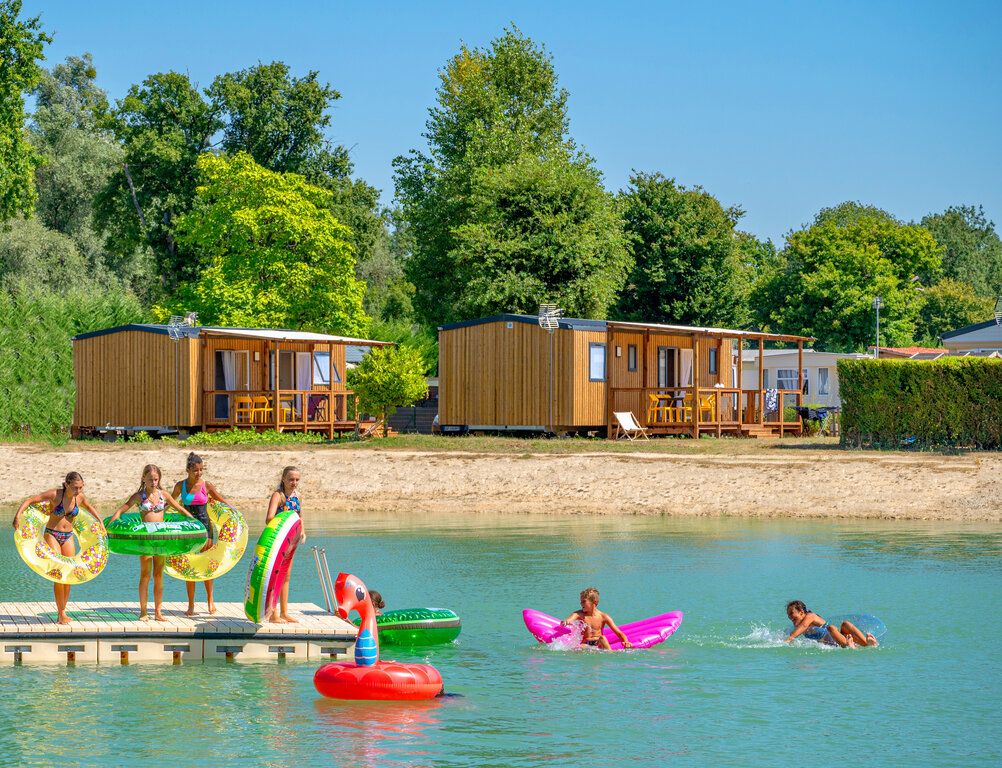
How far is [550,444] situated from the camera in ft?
109

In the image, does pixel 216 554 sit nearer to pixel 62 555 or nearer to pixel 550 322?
pixel 62 555

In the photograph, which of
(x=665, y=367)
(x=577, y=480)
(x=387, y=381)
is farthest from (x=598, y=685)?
(x=665, y=367)

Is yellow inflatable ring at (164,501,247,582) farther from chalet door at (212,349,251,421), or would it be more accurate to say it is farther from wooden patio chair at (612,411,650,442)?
chalet door at (212,349,251,421)

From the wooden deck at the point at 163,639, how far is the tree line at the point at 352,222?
101 feet

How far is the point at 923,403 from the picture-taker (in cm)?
3178

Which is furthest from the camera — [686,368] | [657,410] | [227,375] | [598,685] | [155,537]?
[686,368]

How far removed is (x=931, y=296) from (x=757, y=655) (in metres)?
76.1

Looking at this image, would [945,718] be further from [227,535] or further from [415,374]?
[415,374]

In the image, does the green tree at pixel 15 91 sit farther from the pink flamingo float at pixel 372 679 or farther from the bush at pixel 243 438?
the pink flamingo float at pixel 372 679

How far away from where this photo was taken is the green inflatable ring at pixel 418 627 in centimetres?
1425

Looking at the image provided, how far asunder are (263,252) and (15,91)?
10.5m

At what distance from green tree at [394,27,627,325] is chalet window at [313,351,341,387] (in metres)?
6.36

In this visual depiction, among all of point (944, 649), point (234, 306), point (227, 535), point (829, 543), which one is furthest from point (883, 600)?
point (234, 306)

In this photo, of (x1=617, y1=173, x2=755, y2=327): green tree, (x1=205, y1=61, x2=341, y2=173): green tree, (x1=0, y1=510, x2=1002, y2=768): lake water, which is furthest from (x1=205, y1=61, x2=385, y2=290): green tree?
(x1=0, y1=510, x2=1002, y2=768): lake water
